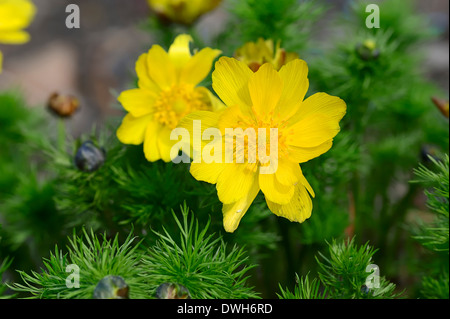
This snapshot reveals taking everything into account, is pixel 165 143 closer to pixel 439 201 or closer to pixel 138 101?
pixel 138 101

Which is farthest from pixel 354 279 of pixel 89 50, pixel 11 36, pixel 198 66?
pixel 89 50

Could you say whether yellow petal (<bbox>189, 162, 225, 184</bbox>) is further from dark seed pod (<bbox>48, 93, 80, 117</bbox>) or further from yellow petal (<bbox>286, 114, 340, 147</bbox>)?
dark seed pod (<bbox>48, 93, 80, 117</bbox>)

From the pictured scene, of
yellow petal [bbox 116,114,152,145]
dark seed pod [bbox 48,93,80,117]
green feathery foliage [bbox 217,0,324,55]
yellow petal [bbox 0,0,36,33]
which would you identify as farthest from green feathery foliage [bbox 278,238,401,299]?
yellow petal [bbox 0,0,36,33]

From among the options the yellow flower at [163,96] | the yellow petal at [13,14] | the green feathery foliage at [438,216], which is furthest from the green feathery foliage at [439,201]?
the yellow petal at [13,14]

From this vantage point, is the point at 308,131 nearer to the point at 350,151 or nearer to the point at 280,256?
the point at 350,151

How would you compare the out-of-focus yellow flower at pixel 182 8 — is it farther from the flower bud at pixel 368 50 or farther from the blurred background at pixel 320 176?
the flower bud at pixel 368 50

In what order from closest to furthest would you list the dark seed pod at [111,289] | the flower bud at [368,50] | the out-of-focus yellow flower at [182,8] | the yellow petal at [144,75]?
1. the dark seed pod at [111,289]
2. the yellow petal at [144,75]
3. the flower bud at [368,50]
4. the out-of-focus yellow flower at [182,8]

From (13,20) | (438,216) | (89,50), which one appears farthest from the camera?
(89,50)
